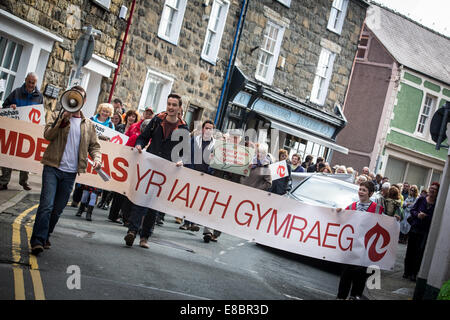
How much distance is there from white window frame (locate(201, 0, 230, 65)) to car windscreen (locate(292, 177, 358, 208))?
992 cm

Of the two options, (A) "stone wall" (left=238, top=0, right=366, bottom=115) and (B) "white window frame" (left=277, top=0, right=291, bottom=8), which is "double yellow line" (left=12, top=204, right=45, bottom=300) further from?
(B) "white window frame" (left=277, top=0, right=291, bottom=8)

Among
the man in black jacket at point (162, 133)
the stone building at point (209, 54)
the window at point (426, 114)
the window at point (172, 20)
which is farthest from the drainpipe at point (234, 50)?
the window at point (426, 114)

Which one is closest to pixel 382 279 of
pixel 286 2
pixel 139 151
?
pixel 139 151

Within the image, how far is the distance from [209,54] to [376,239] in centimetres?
1521

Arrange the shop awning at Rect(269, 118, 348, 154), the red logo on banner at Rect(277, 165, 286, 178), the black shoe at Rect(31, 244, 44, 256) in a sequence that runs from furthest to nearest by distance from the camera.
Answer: the shop awning at Rect(269, 118, 348, 154), the red logo on banner at Rect(277, 165, 286, 178), the black shoe at Rect(31, 244, 44, 256)

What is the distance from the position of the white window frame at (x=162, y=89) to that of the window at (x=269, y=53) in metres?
5.15

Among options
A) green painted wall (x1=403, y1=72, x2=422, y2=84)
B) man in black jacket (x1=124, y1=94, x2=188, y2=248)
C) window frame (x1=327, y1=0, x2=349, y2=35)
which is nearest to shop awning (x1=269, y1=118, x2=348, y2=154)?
window frame (x1=327, y1=0, x2=349, y2=35)

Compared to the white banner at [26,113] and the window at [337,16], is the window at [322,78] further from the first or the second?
the white banner at [26,113]

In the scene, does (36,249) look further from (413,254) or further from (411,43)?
(411,43)

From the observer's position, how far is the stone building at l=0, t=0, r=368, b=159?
15.9 m

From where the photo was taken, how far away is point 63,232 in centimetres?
927

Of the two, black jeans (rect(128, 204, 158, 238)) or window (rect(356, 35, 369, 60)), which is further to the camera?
window (rect(356, 35, 369, 60))

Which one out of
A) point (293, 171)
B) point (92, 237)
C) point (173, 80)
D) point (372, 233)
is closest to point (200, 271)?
point (92, 237)
